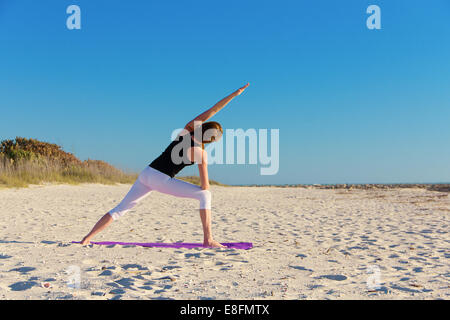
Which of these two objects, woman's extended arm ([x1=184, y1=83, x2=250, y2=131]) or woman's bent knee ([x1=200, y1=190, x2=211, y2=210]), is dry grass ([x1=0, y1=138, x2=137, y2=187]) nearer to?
woman's bent knee ([x1=200, y1=190, x2=211, y2=210])

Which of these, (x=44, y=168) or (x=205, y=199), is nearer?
(x=205, y=199)

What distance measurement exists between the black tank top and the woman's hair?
0.14m

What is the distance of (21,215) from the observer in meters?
7.91

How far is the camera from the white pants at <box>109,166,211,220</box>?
4.35 metres

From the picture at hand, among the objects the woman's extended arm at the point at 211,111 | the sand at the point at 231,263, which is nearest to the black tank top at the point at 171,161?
the woman's extended arm at the point at 211,111

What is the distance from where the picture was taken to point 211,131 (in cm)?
427

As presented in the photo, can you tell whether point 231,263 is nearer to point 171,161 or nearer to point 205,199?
point 205,199

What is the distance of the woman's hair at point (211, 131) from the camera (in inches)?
168

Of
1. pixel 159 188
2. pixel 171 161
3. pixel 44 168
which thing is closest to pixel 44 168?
pixel 44 168

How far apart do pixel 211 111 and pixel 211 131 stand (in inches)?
10.3

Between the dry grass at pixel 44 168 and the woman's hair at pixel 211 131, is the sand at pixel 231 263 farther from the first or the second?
the dry grass at pixel 44 168

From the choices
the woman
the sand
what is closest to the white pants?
the woman
